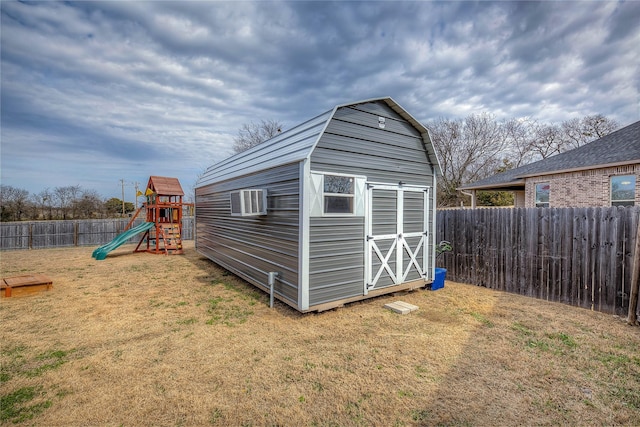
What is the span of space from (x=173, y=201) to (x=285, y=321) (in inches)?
444

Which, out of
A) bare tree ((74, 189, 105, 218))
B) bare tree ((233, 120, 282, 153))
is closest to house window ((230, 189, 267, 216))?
bare tree ((74, 189, 105, 218))

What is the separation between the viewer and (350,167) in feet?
16.4

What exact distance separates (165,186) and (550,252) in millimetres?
14229

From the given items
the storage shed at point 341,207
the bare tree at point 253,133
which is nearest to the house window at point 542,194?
the storage shed at point 341,207

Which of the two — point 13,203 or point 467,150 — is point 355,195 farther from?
point 467,150

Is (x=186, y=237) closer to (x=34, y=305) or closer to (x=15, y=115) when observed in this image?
(x=15, y=115)

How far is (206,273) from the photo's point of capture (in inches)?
329

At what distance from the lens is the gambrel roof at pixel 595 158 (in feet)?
32.1

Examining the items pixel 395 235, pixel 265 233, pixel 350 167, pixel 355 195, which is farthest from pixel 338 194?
pixel 265 233

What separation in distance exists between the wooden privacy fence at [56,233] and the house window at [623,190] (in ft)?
74.8

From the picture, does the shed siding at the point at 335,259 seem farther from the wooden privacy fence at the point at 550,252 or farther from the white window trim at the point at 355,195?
the wooden privacy fence at the point at 550,252

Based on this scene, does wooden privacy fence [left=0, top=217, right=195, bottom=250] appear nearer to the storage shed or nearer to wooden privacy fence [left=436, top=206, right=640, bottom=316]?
the storage shed

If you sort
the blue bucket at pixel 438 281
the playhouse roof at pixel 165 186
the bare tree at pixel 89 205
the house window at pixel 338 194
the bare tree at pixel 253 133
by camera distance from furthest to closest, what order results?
the bare tree at pixel 253 133 → the bare tree at pixel 89 205 → the playhouse roof at pixel 165 186 → the blue bucket at pixel 438 281 → the house window at pixel 338 194

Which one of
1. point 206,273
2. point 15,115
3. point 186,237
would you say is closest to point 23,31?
point 15,115
